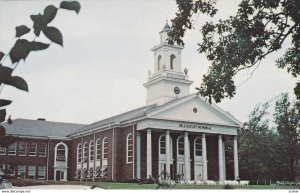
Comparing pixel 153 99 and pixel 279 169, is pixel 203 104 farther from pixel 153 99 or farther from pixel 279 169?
pixel 279 169

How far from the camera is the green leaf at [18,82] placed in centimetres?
111

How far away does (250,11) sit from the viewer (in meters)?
5.09

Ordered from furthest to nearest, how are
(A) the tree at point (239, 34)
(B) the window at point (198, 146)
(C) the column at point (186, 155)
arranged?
(B) the window at point (198, 146) → (C) the column at point (186, 155) → (A) the tree at point (239, 34)

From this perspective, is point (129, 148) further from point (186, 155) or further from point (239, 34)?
point (239, 34)

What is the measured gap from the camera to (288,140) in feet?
32.4

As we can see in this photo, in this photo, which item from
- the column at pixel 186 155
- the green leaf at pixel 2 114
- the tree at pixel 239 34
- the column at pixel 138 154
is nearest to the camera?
the green leaf at pixel 2 114

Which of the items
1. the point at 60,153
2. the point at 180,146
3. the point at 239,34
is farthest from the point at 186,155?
the point at 239,34

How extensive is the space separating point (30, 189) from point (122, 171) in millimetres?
13982

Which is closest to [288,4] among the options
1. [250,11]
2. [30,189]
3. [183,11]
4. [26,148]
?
[250,11]

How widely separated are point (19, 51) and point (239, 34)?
14.1 feet

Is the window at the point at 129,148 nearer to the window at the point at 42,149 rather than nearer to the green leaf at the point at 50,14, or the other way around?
the window at the point at 42,149

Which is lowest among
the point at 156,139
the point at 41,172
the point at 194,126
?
the point at 41,172

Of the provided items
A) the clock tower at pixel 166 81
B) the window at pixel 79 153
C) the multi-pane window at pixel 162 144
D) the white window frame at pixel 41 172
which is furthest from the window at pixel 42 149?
the multi-pane window at pixel 162 144

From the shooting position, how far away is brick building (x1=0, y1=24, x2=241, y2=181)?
17.2 m
